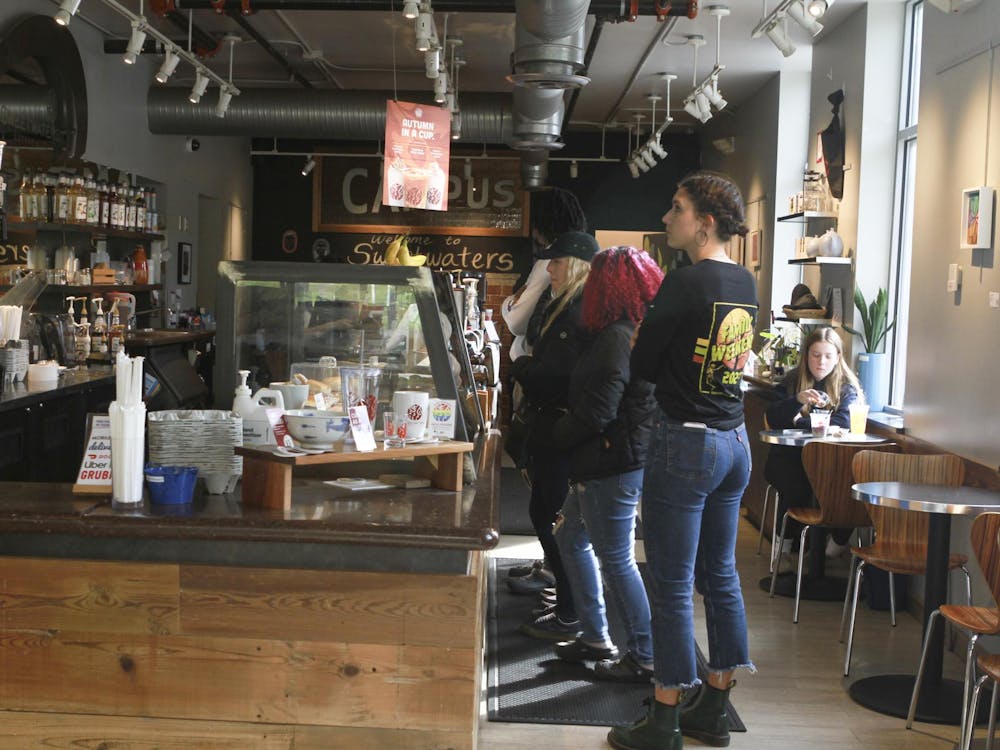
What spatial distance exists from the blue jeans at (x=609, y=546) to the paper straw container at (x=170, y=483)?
1.76 meters

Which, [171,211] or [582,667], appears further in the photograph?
[171,211]

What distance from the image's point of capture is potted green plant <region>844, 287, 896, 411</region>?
260 inches

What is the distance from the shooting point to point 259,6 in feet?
23.2

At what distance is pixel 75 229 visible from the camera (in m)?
8.52

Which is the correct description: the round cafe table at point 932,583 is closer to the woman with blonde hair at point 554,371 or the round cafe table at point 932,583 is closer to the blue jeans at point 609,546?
the blue jeans at point 609,546

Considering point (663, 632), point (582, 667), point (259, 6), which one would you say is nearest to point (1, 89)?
point (259, 6)

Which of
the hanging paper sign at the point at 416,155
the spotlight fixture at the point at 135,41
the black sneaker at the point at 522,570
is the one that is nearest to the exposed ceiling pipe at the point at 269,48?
the spotlight fixture at the point at 135,41

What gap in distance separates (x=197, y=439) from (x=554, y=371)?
2048 millimetres

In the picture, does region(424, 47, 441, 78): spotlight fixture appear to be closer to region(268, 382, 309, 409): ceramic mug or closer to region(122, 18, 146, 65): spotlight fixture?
region(122, 18, 146, 65): spotlight fixture

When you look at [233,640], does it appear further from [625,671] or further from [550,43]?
[550,43]

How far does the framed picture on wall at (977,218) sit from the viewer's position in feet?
16.4

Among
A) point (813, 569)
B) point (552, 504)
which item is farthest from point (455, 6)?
point (813, 569)

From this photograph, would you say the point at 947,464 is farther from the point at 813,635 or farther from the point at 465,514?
the point at 465,514

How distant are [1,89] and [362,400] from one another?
6429 millimetres
